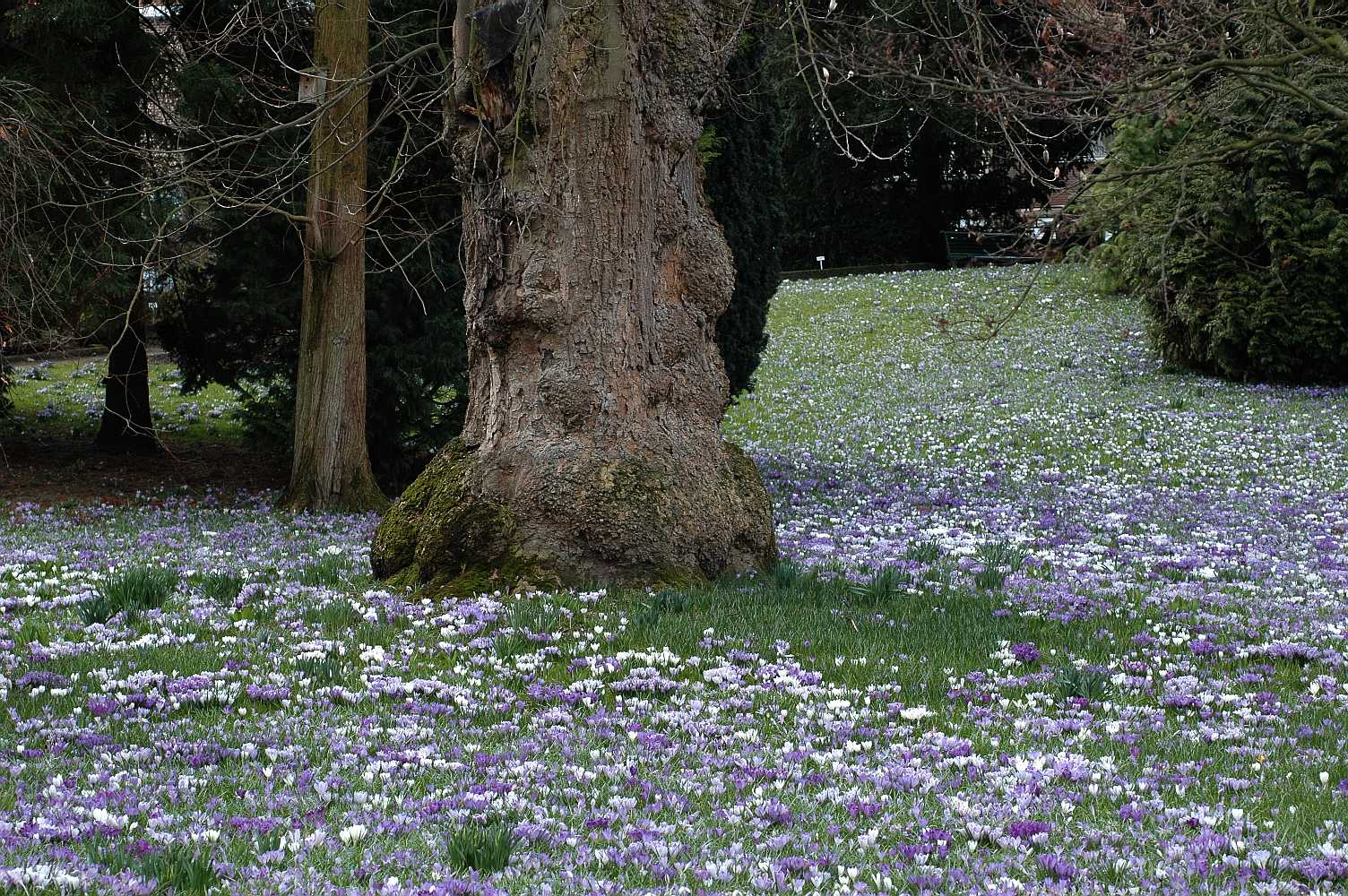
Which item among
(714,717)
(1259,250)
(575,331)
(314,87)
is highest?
(314,87)

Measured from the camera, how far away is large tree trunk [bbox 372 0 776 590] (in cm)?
770

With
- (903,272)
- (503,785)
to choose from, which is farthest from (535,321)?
(903,272)

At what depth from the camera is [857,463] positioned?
621 inches

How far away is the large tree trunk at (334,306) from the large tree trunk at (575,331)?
432cm

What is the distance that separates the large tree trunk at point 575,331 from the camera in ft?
25.3

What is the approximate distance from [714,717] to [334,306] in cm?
847

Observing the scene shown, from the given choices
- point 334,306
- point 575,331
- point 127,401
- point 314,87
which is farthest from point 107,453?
point 575,331

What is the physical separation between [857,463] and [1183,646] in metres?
9.28

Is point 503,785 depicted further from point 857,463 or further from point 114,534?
point 857,463

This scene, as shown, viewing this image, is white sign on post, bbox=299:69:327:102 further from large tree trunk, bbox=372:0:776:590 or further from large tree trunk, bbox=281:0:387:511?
large tree trunk, bbox=372:0:776:590

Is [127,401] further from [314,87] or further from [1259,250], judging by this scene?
[1259,250]

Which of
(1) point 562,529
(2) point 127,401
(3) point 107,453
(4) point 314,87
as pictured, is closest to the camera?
(1) point 562,529

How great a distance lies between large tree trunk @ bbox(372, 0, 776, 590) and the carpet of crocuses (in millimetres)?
476

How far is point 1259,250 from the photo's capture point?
64.3 feet
